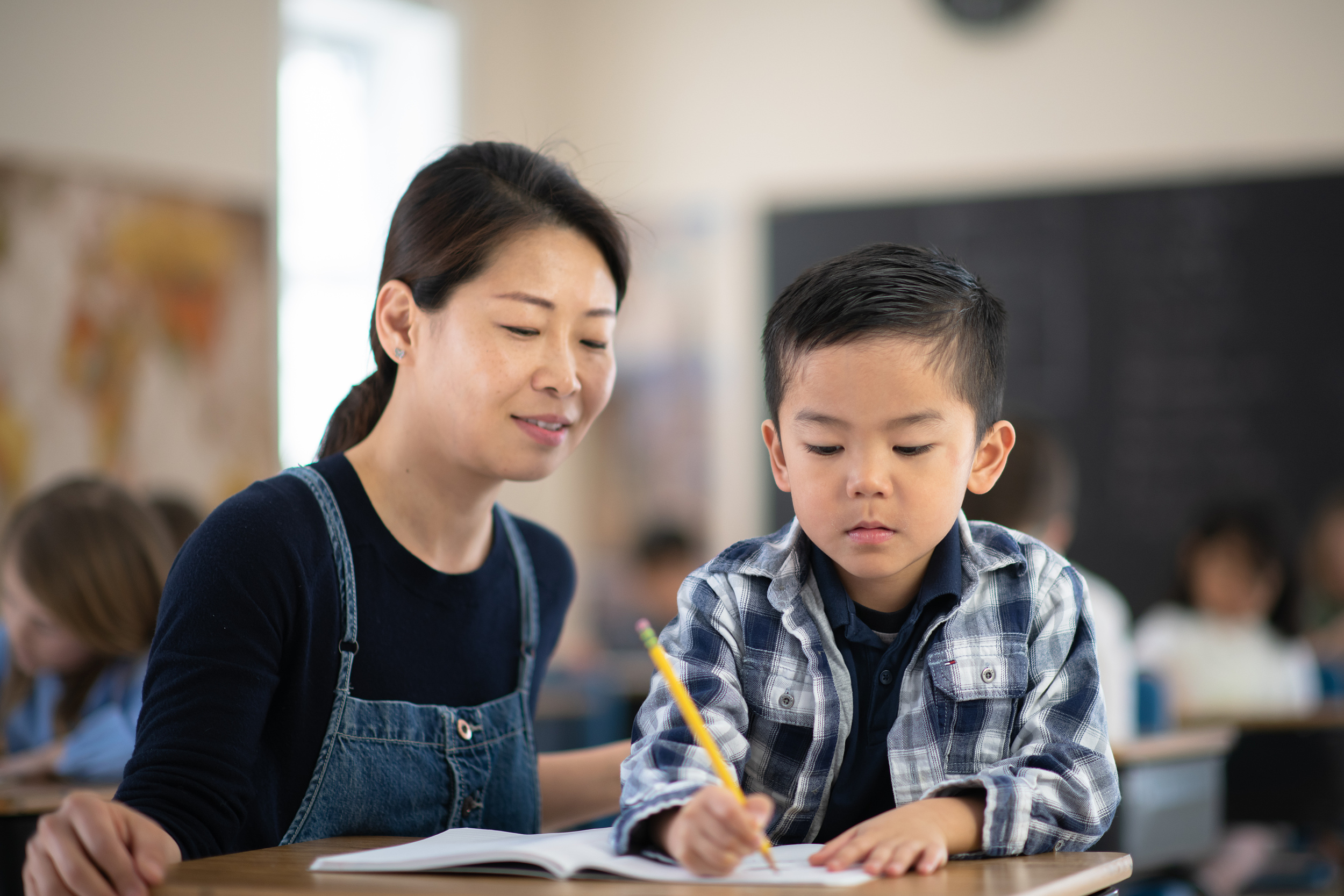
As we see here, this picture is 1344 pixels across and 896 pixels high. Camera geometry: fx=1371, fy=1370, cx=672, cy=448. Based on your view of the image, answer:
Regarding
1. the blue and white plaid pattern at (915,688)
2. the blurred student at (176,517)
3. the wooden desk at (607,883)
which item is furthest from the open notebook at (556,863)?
the blurred student at (176,517)

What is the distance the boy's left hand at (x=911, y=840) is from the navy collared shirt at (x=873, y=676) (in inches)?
5.6

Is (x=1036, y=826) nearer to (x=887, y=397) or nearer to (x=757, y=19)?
(x=887, y=397)

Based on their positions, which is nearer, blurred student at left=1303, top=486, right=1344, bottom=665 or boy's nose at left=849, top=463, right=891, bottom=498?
boy's nose at left=849, top=463, right=891, bottom=498

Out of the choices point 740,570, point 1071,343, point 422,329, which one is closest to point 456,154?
point 422,329

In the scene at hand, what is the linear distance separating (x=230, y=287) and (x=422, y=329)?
11.9ft

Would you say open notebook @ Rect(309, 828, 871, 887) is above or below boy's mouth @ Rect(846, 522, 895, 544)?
below

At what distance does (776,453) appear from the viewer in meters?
1.32

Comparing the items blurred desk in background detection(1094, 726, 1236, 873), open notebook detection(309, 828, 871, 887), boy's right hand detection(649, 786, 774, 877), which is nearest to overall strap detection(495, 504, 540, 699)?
open notebook detection(309, 828, 871, 887)

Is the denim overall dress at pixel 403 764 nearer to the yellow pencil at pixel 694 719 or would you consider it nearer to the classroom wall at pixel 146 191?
the yellow pencil at pixel 694 719

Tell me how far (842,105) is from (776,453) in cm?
475

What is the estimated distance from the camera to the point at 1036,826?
1080 mm

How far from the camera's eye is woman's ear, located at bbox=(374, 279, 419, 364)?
60.3 inches

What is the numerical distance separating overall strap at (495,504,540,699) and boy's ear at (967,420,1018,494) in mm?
580

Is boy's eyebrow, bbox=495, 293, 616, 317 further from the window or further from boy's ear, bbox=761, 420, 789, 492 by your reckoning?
the window
